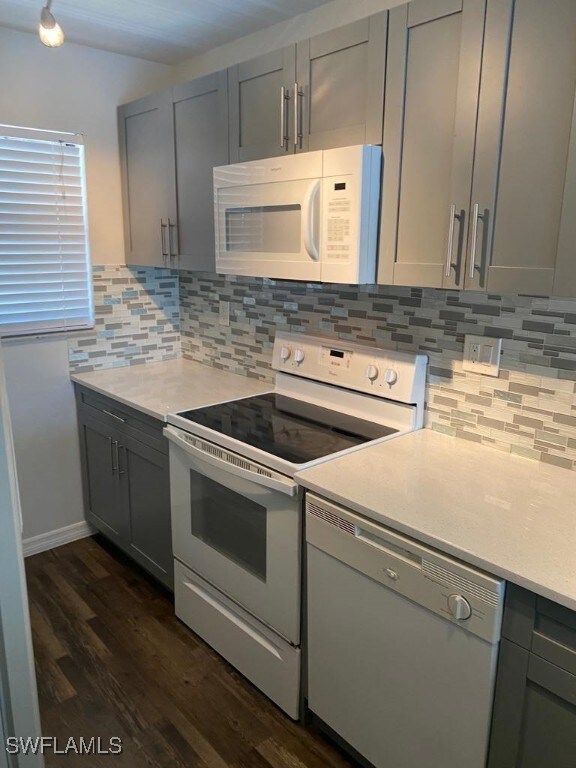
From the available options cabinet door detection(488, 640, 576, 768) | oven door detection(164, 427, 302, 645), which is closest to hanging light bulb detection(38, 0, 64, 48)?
oven door detection(164, 427, 302, 645)

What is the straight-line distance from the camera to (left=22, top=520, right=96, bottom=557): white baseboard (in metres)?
2.90

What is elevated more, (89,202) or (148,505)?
(89,202)

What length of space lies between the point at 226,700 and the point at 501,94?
207 centimetres

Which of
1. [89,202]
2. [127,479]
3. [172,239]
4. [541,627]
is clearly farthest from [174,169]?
[541,627]

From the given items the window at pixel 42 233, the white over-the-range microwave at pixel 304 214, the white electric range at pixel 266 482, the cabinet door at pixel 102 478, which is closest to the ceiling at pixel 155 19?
the window at pixel 42 233

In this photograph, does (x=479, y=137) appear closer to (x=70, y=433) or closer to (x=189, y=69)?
(x=189, y=69)

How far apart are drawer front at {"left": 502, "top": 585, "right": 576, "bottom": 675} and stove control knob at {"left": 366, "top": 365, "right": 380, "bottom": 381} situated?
3.32 ft

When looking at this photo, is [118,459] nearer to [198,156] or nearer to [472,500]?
[198,156]

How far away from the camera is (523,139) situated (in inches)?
54.2

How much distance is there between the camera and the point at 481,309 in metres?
1.85

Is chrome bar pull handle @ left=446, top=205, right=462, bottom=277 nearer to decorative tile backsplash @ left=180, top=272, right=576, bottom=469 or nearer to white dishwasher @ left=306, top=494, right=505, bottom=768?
decorative tile backsplash @ left=180, top=272, right=576, bottom=469

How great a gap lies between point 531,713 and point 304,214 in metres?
1.47

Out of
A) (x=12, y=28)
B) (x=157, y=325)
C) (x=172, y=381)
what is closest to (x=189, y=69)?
(x=12, y=28)

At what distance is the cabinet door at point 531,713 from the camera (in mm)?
1181
